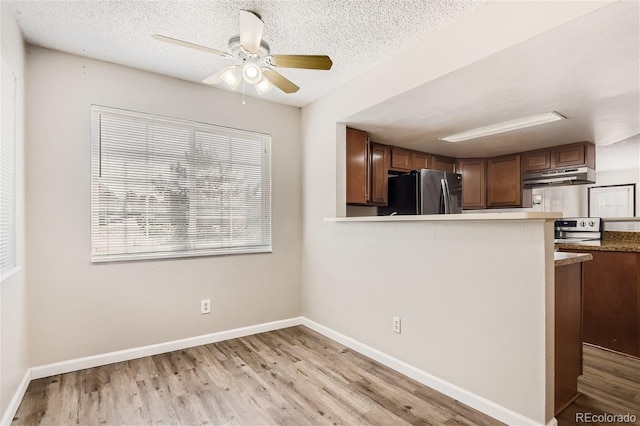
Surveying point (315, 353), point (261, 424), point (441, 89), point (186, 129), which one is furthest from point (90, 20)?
point (315, 353)

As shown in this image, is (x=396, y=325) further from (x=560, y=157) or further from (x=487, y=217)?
(x=560, y=157)

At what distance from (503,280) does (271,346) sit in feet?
7.00

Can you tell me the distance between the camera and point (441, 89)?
2455 millimetres

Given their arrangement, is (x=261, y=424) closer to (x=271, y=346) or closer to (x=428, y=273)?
(x=271, y=346)

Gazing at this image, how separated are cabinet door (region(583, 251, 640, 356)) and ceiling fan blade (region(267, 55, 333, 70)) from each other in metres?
3.12

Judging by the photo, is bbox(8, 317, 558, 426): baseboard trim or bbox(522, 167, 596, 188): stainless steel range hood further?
bbox(522, 167, 596, 188): stainless steel range hood

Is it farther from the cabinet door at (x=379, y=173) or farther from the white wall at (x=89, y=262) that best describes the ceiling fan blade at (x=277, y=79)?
the cabinet door at (x=379, y=173)

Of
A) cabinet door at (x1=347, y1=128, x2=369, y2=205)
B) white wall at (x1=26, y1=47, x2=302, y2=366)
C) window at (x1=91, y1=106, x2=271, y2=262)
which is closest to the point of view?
white wall at (x1=26, y1=47, x2=302, y2=366)

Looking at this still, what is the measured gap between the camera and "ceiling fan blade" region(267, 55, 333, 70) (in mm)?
1978

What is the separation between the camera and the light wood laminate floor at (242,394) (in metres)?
1.98

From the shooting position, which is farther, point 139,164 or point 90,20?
point 139,164

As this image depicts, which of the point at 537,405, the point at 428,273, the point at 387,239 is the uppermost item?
the point at 387,239

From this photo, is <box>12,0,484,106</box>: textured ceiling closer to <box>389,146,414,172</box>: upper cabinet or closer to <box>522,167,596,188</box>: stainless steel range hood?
<box>389,146,414,172</box>: upper cabinet

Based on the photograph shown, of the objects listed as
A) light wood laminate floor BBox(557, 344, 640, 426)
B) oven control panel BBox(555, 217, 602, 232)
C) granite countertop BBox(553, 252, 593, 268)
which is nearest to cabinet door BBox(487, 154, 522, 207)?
oven control panel BBox(555, 217, 602, 232)
